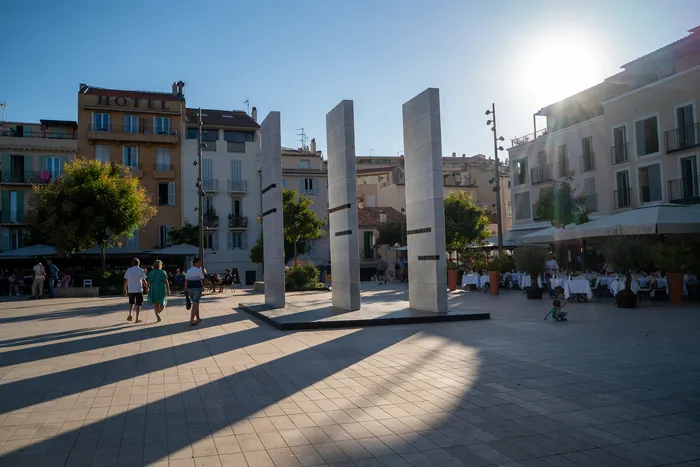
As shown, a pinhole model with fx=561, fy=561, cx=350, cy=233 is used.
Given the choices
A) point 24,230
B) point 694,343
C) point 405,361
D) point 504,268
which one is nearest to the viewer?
point 405,361

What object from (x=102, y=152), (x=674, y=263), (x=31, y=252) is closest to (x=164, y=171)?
(x=102, y=152)

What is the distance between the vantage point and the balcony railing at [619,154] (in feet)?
108

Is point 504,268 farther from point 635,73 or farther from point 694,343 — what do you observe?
point 635,73

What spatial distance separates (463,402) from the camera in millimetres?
6137

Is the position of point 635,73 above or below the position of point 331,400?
above

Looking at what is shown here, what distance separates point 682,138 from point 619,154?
15.3 ft

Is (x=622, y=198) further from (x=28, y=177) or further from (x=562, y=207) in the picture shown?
(x=28, y=177)

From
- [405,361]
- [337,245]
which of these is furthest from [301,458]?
[337,245]

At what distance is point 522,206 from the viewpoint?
1711 inches

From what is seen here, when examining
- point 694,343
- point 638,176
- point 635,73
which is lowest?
point 694,343

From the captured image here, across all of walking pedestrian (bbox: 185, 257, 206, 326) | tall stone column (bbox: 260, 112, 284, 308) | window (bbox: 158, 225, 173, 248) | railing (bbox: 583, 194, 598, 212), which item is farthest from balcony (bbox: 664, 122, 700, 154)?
window (bbox: 158, 225, 173, 248)

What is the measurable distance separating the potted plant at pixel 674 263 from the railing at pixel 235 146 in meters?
39.0

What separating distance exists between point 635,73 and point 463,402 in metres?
36.0

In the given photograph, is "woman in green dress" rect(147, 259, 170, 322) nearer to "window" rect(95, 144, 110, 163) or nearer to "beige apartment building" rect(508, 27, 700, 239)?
"beige apartment building" rect(508, 27, 700, 239)
